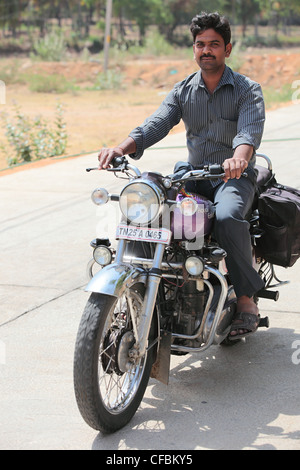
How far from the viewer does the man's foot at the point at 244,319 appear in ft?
14.9

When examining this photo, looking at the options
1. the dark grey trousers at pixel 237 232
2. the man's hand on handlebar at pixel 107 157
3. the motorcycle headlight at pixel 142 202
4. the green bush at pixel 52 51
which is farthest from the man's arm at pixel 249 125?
the green bush at pixel 52 51

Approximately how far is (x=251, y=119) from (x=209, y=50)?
0.50 m

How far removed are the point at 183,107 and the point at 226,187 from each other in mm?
684

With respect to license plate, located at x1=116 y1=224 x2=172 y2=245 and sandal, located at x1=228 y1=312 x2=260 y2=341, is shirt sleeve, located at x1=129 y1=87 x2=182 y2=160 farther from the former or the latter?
sandal, located at x1=228 y1=312 x2=260 y2=341

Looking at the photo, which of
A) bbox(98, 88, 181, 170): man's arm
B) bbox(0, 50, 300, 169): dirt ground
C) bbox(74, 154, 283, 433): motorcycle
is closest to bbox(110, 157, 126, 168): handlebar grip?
bbox(74, 154, 283, 433): motorcycle

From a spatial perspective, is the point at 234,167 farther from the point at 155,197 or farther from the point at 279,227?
the point at 279,227

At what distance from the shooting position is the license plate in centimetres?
398

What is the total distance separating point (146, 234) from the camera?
3994 mm

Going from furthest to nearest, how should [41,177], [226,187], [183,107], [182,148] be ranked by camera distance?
[182,148]
[41,177]
[183,107]
[226,187]

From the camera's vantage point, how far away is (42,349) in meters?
5.16

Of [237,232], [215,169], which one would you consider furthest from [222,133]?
[215,169]

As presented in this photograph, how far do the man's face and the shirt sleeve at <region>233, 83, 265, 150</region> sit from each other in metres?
0.26
